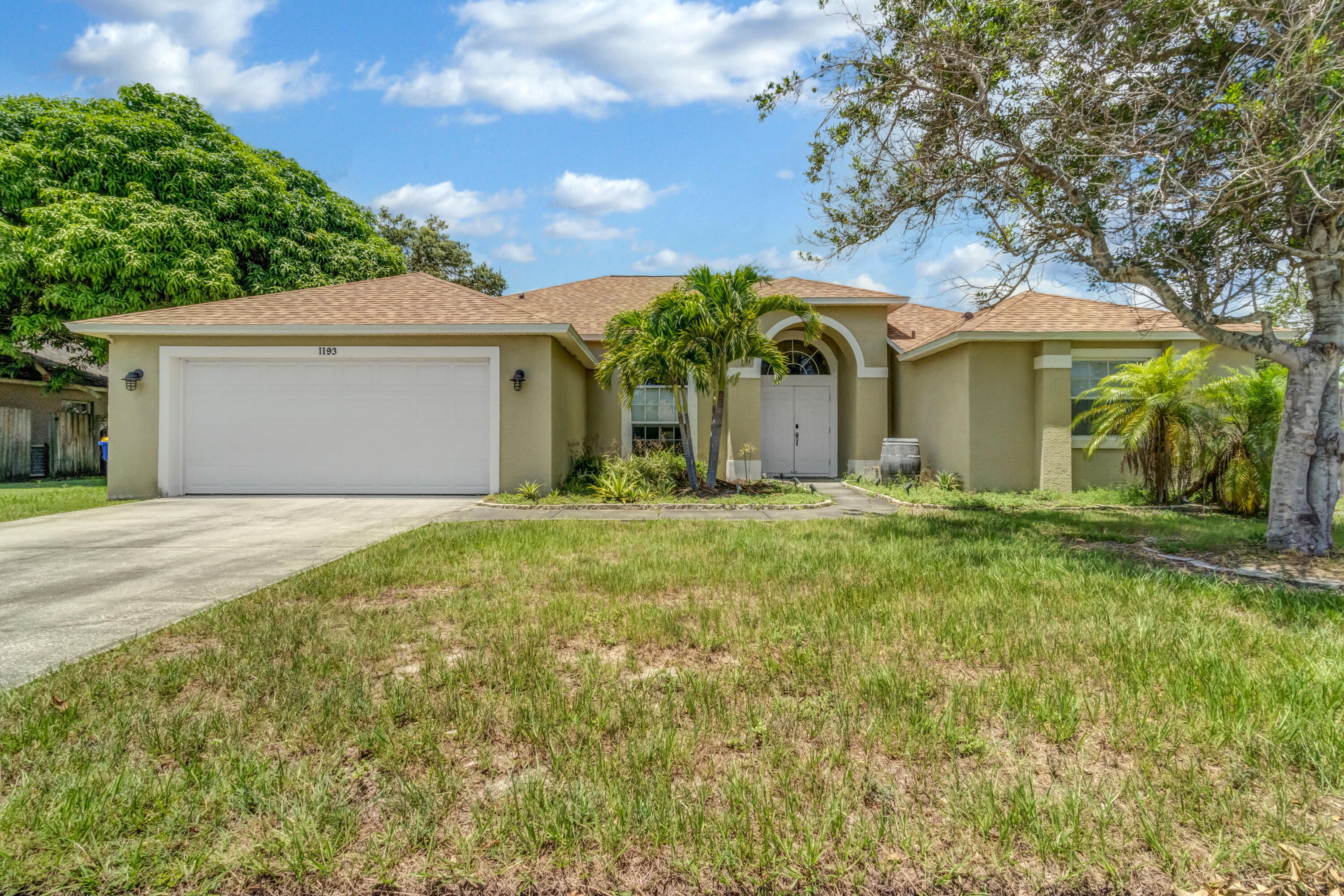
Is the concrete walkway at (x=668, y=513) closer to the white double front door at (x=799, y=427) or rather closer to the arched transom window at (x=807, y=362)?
the white double front door at (x=799, y=427)

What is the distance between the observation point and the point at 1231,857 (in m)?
2.00

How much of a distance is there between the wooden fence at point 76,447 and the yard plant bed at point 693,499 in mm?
14446

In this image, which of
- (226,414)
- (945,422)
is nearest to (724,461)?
(945,422)

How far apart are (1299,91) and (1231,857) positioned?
7.02 meters

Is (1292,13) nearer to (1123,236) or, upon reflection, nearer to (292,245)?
(1123,236)

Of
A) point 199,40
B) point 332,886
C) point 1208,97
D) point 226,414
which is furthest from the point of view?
point 226,414

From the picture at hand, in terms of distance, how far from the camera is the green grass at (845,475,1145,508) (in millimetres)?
10688

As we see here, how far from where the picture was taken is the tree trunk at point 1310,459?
250 inches

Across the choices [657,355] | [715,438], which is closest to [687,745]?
[657,355]

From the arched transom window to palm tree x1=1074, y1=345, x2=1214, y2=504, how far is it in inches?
243

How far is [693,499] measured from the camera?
11062 mm

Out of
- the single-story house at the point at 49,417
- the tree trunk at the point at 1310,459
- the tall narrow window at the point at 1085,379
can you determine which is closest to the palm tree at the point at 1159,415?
the tall narrow window at the point at 1085,379

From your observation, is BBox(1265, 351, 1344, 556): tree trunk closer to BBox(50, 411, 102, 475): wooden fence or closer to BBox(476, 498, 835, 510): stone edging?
BBox(476, 498, 835, 510): stone edging

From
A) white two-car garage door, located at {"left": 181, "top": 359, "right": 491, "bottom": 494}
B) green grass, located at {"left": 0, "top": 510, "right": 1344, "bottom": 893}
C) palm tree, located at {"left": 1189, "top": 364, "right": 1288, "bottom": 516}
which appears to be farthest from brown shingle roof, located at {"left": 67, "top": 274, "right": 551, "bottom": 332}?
palm tree, located at {"left": 1189, "top": 364, "right": 1288, "bottom": 516}
